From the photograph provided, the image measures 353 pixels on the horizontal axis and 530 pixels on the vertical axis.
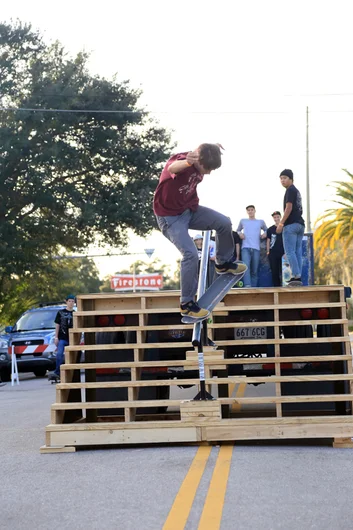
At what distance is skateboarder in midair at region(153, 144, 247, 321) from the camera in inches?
326

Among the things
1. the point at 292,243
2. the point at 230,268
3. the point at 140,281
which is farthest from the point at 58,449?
the point at 140,281

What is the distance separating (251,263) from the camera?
15109 millimetres

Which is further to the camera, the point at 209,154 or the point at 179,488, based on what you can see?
the point at 209,154

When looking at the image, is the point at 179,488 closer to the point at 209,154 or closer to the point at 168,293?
the point at 209,154

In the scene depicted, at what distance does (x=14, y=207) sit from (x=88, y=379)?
27.5 metres

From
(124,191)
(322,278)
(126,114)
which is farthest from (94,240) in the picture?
(322,278)

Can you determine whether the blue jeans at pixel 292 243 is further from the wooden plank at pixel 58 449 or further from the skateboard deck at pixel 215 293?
the wooden plank at pixel 58 449

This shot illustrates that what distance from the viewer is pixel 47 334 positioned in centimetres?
2402

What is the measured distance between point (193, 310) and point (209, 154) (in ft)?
4.88

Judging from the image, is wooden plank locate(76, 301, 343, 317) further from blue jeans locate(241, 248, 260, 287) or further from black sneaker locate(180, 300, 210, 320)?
blue jeans locate(241, 248, 260, 287)

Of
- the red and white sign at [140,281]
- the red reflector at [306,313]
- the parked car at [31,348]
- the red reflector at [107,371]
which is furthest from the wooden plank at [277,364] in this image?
the red and white sign at [140,281]

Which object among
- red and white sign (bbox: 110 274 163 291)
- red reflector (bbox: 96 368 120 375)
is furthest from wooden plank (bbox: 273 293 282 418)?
red and white sign (bbox: 110 274 163 291)

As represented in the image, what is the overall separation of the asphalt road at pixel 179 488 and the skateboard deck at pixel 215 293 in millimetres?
1257

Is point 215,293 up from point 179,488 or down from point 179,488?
up
